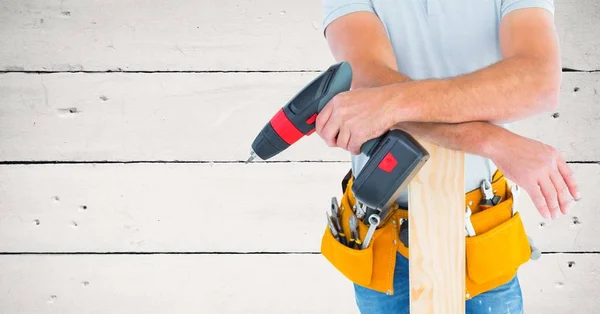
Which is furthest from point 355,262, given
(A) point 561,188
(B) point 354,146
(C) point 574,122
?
(C) point 574,122

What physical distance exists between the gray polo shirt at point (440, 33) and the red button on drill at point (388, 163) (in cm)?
33

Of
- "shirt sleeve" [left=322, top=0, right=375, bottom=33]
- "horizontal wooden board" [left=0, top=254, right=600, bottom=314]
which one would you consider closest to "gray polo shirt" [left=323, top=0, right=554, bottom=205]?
"shirt sleeve" [left=322, top=0, right=375, bottom=33]

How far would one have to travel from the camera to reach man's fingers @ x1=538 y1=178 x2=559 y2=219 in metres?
0.80

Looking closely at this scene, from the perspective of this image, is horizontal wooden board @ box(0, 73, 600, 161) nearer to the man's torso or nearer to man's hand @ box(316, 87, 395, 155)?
the man's torso

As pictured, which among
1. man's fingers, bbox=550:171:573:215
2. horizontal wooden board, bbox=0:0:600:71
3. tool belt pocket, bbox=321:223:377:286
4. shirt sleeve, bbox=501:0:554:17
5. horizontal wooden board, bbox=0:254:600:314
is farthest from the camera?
horizontal wooden board, bbox=0:254:600:314

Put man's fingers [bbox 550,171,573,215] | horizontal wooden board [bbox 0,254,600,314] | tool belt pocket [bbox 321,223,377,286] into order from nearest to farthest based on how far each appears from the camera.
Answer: man's fingers [bbox 550,171,573,215]
tool belt pocket [bbox 321,223,377,286]
horizontal wooden board [bbox 0,254,600,314]

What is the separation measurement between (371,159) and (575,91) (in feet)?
3.83

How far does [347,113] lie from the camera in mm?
845

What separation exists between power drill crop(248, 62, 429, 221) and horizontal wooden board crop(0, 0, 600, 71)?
81 cm

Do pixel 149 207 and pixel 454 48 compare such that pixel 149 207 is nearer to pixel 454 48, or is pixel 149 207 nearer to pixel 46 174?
pixel 46 174

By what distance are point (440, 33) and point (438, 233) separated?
1.29 feet

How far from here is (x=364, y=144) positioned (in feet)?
2.86

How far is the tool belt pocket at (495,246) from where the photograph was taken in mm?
1092

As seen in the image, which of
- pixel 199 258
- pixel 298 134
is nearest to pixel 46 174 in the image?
pixel 199 258
